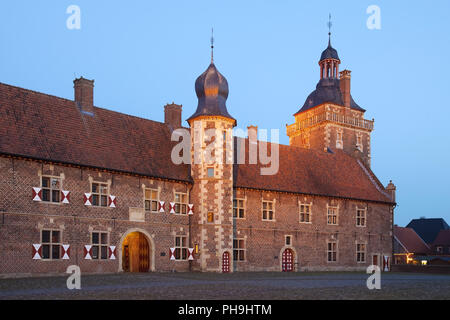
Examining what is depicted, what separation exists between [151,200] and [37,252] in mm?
5849

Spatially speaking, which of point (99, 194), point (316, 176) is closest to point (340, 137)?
point (316, 176)

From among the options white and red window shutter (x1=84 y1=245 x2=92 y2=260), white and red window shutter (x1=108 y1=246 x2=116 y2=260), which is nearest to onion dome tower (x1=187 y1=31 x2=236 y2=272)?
white and red window shutter (x1=108 y1=246 x2=116 y2=260)

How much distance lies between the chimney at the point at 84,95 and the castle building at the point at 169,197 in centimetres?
6

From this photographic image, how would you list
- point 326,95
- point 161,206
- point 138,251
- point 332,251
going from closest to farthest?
point 161,206 < point 138,251 < point 332,251 < point 326,95

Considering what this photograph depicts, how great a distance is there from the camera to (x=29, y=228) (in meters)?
19.9

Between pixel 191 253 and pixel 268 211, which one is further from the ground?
pixel 268 211

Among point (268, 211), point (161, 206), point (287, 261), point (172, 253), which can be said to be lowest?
point (287, 261)

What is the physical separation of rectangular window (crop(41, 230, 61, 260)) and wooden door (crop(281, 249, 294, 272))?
12516 millimetres

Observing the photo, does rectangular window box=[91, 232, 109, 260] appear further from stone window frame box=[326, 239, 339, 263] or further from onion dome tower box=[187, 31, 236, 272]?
stone window frame box=[326, 239, 339, 263]

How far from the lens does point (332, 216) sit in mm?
31125

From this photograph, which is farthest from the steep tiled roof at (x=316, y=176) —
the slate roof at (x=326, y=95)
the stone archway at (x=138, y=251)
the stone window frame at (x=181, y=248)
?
the slate roof at (x=326, y=95)

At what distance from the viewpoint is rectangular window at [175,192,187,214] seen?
2541 centimetres

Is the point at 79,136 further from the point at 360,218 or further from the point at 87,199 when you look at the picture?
the point at 360,218
